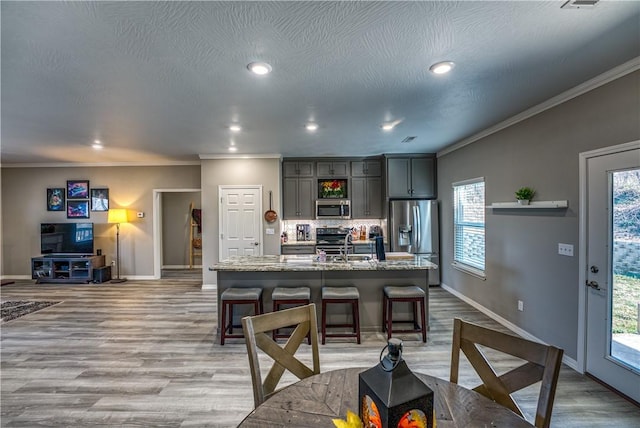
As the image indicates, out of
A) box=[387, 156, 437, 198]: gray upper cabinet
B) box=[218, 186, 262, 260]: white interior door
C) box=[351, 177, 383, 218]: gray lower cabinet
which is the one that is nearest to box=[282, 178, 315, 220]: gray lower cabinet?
box=[218, 186, 262, 260]: white interior door

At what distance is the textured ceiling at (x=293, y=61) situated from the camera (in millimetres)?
1738

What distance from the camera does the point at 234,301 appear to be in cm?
349

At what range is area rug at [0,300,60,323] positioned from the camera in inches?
179

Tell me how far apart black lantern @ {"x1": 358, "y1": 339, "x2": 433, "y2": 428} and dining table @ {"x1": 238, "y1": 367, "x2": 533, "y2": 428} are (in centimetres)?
27

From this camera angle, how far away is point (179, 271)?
320 inches

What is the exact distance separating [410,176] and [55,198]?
307 inches

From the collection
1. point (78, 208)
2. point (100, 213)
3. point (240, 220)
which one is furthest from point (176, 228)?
point (240, 220)

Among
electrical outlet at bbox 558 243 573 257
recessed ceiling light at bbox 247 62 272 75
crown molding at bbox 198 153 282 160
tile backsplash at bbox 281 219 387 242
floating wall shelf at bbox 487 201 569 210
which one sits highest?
recessed ceiling light at bbox 247 62 272 75

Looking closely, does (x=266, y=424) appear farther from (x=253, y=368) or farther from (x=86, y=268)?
(x=86, y=268)

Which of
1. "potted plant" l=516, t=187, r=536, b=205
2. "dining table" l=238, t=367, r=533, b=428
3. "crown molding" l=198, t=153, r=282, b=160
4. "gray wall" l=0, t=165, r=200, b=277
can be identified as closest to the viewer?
"dining table" l=238, t=367, r=533, b=428

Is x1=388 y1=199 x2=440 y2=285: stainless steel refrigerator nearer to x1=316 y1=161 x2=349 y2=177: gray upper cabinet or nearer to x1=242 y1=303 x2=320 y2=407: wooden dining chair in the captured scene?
x1=316 y1=161 x2=349 y2=177: gray upper cabinet

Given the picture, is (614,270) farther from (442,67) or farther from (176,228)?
(176,228)

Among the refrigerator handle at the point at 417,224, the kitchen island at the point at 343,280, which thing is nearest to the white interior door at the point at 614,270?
the kitchen island at the point at 343,280

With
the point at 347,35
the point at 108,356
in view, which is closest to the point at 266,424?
the point at 347,35
